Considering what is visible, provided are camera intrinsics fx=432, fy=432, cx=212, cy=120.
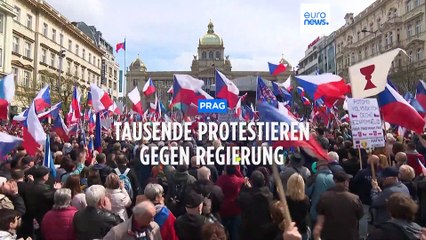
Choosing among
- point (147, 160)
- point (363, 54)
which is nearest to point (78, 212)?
point (147, 160)

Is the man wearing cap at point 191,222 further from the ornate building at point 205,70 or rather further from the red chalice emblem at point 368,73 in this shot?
the ornate building at point 205,70

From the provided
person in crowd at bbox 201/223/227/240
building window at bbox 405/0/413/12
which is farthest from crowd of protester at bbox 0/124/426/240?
building window at bbox 405/0/413/12

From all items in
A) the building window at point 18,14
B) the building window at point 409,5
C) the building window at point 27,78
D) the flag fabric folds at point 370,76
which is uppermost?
the building window at point 409,5

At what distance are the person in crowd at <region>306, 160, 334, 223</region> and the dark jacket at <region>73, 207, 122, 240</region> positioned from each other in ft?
9.62

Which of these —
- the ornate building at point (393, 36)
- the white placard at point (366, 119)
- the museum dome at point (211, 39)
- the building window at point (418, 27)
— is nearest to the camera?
the white placard at point (366, 119)

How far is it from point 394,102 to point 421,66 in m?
41.6

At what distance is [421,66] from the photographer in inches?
1764

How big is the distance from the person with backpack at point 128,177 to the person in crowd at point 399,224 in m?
3.75

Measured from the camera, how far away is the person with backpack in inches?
251

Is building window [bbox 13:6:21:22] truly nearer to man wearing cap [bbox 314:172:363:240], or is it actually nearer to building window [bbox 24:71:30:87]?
building window [bbox 24:71:30:87]

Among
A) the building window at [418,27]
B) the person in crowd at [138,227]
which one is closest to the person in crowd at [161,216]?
the person in crowd at [138,227]

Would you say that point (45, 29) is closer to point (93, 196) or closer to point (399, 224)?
point (93, 196)

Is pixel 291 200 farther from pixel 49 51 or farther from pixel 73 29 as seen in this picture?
pixel 73 29

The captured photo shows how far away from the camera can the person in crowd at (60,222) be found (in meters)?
4.44
